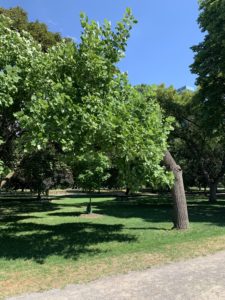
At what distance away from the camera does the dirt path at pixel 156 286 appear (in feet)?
20.0

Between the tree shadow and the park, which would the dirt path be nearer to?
the park

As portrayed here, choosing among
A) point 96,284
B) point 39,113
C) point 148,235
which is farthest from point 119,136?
point 148,235

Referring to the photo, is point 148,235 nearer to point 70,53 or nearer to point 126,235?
point 126,235

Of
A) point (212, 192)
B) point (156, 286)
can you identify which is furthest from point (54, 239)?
point (212, 192)

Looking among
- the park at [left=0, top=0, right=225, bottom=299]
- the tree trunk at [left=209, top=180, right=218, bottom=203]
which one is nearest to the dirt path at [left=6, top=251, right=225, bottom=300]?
the park at [left=0, top=0, right=225, bottom=299]

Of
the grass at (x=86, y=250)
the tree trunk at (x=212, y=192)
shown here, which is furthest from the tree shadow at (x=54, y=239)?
the tree trunk at (x=212, y=192)

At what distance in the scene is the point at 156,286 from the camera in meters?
6.57

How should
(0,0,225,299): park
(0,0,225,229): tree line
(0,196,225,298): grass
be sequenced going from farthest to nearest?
1. (0,0,225,229): tree line
2. (0,0,225,299): park
3. (0,196,225,298): grass

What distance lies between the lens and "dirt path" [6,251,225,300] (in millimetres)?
6102

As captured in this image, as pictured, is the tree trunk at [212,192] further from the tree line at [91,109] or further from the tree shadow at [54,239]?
the tree line at [91,109]

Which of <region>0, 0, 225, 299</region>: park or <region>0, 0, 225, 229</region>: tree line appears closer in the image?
<region>0, 0, 225, 299</region>: park

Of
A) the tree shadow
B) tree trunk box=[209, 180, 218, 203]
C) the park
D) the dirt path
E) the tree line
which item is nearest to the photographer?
the dirt path

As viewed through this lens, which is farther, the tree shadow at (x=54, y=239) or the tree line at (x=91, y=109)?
the tree shadow at (x=54, y=239)

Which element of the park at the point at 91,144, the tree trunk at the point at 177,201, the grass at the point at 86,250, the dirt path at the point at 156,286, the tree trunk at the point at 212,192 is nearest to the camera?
the dirt path at the point at 156,286
